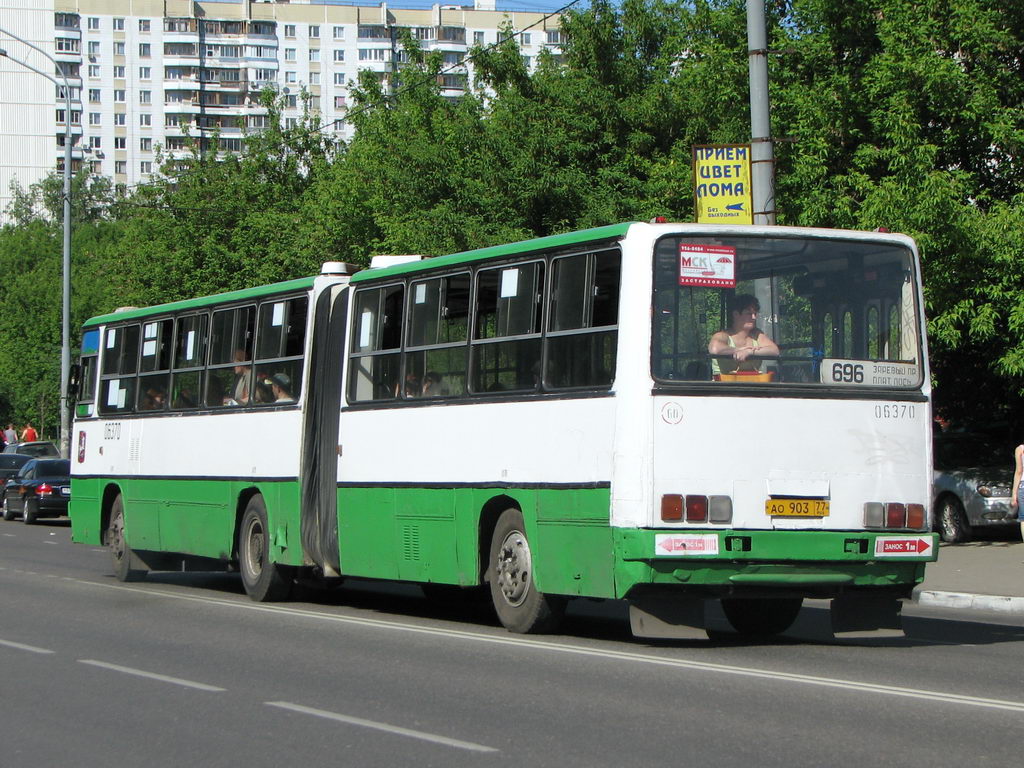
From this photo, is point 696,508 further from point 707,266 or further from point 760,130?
point 760,130

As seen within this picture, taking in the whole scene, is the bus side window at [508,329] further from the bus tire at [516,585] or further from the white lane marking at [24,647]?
the white lane marking at [24,647]

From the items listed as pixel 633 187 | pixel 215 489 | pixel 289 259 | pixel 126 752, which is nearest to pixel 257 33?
pixel 289 259

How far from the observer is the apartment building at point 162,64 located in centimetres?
13525

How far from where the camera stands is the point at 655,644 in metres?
12.7

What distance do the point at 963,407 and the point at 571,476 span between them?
15994 millimetres

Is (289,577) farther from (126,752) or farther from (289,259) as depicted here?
(289,259)

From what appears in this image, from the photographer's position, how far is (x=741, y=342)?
12.0 meters

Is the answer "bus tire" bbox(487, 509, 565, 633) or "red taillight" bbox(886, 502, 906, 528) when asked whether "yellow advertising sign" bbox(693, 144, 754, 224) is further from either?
"red taillight" bbox(886, 502, 906, 528)

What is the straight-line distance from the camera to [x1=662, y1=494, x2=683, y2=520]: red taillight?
11656 mm

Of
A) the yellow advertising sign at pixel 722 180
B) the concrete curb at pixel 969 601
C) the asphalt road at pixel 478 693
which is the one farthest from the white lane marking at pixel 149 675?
the concrete curb at pixel 969 601

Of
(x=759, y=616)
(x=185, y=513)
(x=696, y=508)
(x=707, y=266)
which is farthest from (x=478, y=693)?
(x=185, y=513)

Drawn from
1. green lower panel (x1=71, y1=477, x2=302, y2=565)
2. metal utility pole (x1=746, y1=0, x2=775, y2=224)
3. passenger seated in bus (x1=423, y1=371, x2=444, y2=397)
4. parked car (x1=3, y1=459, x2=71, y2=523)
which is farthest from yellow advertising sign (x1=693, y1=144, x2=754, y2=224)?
parked car (x1=3, y1=459, x2=71, y2=523)

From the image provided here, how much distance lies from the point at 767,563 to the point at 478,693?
9.40 feet

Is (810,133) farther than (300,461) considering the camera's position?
Yes
